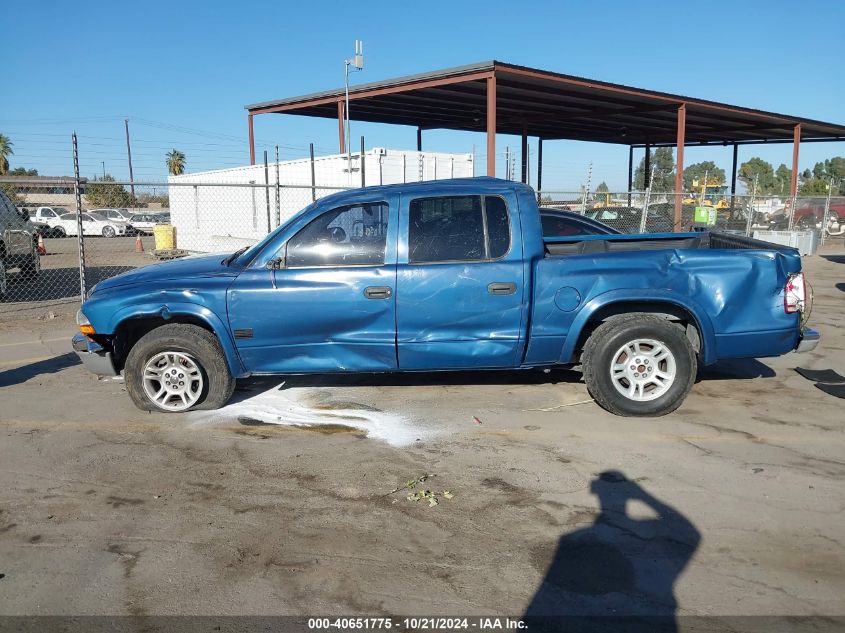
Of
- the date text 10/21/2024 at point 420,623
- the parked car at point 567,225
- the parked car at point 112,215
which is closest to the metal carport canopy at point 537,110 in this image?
the parked car at point 567,225

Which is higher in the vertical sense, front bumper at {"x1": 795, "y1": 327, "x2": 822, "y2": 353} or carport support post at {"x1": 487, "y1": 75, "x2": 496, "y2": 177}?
carport support post at {"x1": 487, "y1": 75, "x2": 496, "y2": 177}

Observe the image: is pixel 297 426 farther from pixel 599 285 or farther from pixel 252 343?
pixel 599 285

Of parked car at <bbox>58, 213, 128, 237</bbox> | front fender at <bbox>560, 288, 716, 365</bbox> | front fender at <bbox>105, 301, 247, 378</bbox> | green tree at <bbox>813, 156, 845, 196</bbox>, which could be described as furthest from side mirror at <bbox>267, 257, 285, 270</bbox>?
green tree at <bbox>813, 156, 845, 196</bbox>

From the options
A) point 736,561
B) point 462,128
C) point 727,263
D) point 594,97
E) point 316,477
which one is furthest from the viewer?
point 462,128

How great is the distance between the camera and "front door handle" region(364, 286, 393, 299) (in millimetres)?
5227

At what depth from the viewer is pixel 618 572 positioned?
128 inches

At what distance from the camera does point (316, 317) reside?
530cm

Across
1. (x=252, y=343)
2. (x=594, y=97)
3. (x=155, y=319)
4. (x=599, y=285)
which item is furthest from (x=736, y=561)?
(x=594, y=97)

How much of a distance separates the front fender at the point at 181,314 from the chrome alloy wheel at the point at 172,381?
35cm

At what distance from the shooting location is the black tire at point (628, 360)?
5301 mm

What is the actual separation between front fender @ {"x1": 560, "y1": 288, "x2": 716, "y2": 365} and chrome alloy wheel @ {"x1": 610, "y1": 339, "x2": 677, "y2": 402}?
13.1 inches

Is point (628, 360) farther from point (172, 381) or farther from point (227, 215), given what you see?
point (227, 215)

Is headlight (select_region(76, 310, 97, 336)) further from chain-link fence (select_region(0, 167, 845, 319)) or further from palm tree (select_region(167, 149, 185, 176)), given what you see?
palm tree (select_region(167, 149, 185, 176))

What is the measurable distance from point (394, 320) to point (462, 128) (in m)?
22.6
